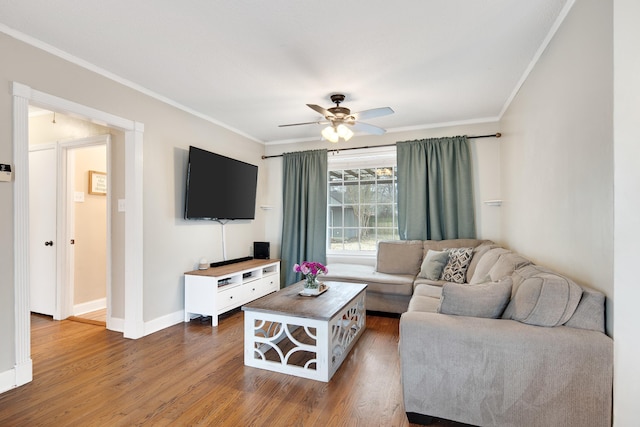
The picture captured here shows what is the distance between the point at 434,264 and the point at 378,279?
672mm

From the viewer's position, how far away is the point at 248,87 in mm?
3160

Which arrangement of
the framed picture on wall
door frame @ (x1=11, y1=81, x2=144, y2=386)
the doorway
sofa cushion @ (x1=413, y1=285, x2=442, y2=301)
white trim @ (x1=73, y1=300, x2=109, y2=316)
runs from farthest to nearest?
the framed picture on wall < white trim @ (x1=73, y1=300, x2=109, y2=316) < the doorway < sofa cushion @ (x1=413, y1=285, x2=442, y2=301) < door frame @ (x1=11, y1=81, x2=144, y2=386)

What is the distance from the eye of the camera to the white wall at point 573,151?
5.19 ft

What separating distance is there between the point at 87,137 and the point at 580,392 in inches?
182

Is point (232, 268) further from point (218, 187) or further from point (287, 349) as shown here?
point (287, 349)

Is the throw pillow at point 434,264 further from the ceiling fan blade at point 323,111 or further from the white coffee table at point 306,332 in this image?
the ceiling fan blade at point 323,111

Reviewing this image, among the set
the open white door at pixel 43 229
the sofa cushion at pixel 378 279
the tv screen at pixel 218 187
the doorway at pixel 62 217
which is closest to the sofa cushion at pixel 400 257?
the sofa cushion at pixel 378 279

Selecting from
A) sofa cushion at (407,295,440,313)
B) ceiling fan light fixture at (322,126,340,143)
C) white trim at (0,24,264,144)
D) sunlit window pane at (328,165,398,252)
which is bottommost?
sofa cushion at (407,295,440,313)

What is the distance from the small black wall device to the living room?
31 centimetres

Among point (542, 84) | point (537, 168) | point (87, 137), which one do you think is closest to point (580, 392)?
point (537, 168)

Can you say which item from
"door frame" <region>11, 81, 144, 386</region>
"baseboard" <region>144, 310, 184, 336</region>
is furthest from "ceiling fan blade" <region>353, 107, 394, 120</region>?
"baseboard" <region>144, 310, 184, 336</region>
